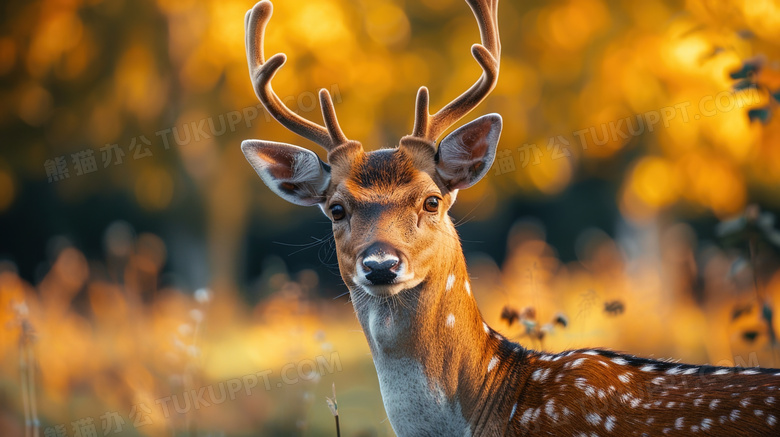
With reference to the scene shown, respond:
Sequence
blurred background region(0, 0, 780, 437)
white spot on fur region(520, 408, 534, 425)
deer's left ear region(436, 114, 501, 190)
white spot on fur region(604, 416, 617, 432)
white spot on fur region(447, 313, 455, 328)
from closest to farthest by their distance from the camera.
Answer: white spot on fur region(604, 416, 617, 432), white spot on fur region(520, 408, 534, 425), white spot on fur region(447, 313, 455, 328), deer's left ear region(436, 114, 501, 190), blurred background region(0, 0, 780, 437)

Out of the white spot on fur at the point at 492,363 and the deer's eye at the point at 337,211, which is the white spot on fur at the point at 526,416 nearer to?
the white spot on fur at the point at 492,363

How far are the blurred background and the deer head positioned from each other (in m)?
2.23

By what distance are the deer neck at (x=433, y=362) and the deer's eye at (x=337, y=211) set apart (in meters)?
0.33

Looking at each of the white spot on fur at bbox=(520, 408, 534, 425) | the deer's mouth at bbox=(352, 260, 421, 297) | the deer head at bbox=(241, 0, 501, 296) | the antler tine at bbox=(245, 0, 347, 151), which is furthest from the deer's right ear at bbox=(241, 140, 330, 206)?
the white spot on fur at bbox=(520, 408, 534, 425)

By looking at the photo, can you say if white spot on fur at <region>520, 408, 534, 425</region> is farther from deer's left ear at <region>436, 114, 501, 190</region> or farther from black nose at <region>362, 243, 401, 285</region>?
deer's left ear at <region>436, 114, 501, 190</region>

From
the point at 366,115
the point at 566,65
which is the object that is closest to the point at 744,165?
the point at 566,65

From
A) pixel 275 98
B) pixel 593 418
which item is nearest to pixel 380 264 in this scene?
pixel 593 418

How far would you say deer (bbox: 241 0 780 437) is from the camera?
3037mm

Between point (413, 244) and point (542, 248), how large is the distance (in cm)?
346

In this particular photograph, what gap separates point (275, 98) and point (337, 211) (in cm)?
74

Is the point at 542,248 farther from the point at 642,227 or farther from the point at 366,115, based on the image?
the point at 366,115

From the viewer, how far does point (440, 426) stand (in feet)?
10.7

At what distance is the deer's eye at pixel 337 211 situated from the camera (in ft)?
11.3

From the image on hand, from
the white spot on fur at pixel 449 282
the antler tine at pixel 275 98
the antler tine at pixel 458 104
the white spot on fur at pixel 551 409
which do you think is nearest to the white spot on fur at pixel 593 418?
the white spot on fur at pixel 551 409
